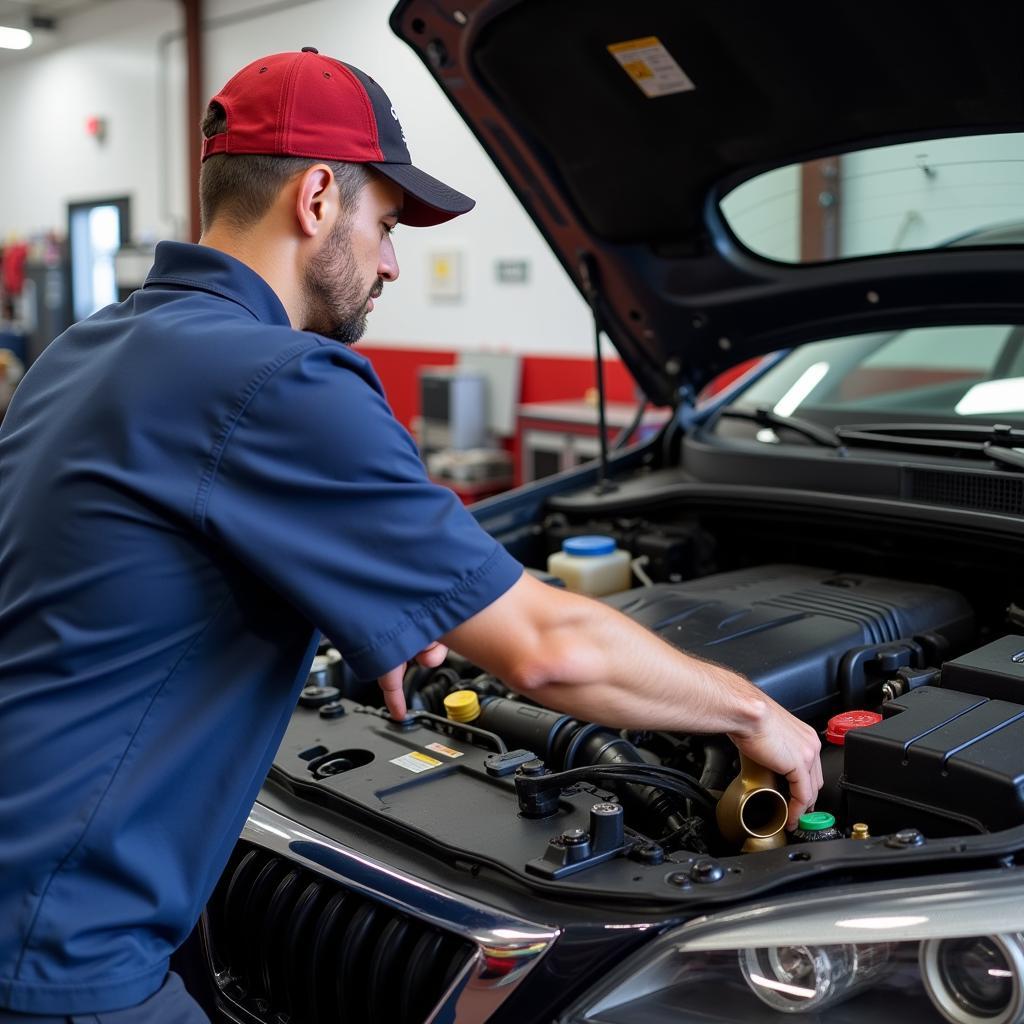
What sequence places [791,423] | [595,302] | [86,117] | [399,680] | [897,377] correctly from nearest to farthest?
1. [399,680]
2. [791,423]
3. [595,302]
4. [897,377]
5. [86,117]

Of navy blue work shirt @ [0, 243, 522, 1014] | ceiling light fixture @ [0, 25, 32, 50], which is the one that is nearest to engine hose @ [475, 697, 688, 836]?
navy blue work shirt @ [0, 243, 522, 1014]

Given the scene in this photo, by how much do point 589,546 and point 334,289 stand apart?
39.7 inches

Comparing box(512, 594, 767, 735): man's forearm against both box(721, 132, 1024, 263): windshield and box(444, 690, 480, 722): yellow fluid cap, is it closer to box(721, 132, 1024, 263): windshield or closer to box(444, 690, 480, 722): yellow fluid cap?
box(444, 690, 480, 722): yellow fluid cap

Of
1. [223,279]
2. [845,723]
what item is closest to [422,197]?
[223,279]

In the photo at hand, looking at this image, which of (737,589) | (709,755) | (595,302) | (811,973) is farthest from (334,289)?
(595,302)

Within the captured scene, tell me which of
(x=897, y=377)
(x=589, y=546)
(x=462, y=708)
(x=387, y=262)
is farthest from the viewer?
(x=897, y=377)

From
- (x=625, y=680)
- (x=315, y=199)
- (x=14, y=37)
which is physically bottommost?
(x=625, y=680)

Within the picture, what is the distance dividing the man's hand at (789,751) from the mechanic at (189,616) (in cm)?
5

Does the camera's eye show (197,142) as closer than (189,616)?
No

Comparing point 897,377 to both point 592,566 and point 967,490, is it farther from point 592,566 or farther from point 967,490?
point 592,566

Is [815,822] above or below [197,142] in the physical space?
below

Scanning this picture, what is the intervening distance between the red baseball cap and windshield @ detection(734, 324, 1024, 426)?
129cm

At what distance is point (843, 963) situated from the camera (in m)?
1.17

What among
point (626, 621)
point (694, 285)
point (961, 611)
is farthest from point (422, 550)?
point (694, 285)
